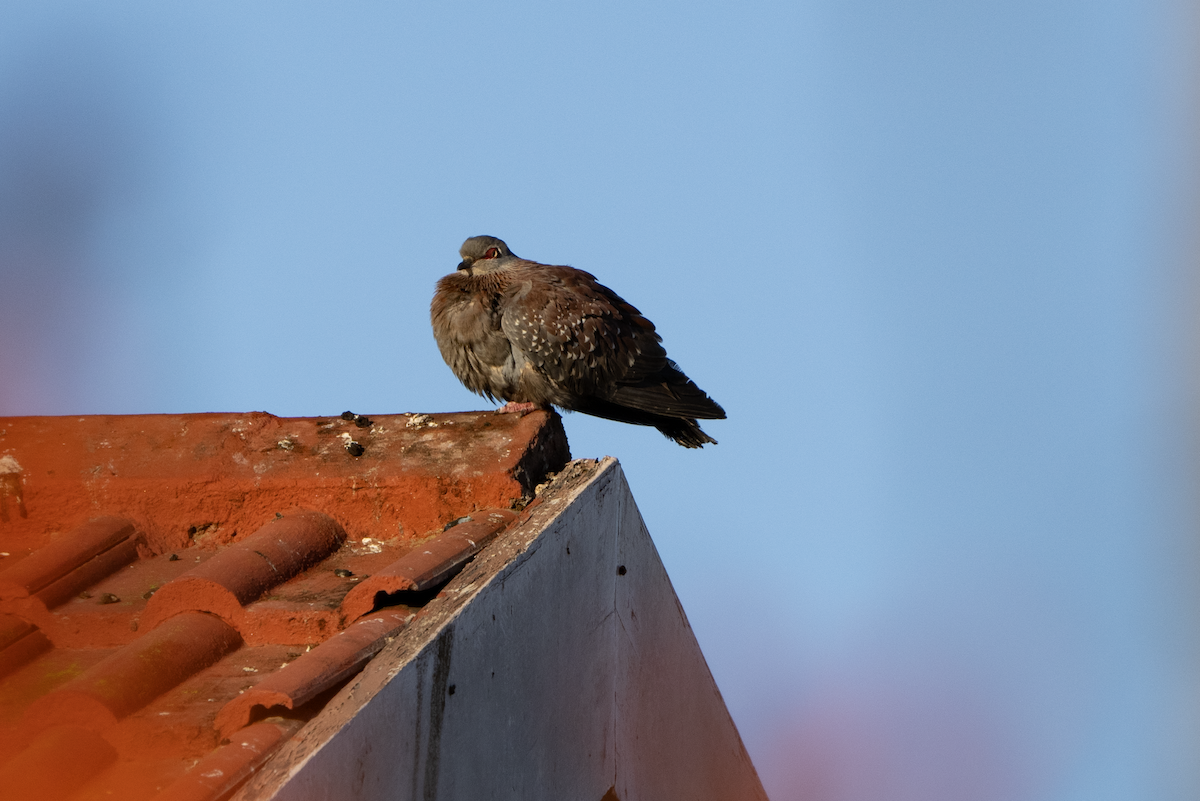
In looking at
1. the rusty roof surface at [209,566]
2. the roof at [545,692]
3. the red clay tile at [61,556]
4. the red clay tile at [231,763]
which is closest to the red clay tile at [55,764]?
the rusty roof surface at [209,566]

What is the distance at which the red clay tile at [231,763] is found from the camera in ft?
5.13

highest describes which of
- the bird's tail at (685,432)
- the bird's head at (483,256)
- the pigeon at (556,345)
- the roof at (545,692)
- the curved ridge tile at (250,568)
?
the bird's head at (483,256)

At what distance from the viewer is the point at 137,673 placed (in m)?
1.94

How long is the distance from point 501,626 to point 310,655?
1.44 feet

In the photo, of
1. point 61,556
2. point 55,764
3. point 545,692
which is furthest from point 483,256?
point 55,764

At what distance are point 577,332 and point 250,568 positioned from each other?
2672 mm

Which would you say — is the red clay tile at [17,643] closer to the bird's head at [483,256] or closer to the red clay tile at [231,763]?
the red clay tile at [231,763]

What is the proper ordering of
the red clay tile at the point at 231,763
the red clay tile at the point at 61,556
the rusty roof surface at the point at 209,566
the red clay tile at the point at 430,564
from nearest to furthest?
the red clay tile at the point at 231,763 < the rusty roof surface at the point at 209,566 < the red clay tile at the point at 430,564 < the red clay tile at the point at 61,556

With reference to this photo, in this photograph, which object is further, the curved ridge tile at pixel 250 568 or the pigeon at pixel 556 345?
the pigeon at pixel 556 345

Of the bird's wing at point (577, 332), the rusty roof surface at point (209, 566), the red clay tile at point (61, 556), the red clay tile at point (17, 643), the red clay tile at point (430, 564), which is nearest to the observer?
the rusty roof surface at point (209, 566)

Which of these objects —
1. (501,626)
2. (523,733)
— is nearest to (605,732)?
(523,733)

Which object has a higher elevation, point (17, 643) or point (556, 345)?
point (556, 345)

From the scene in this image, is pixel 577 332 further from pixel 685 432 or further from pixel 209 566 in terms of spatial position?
pixel 209 566

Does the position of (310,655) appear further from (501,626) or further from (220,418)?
(220,418)
